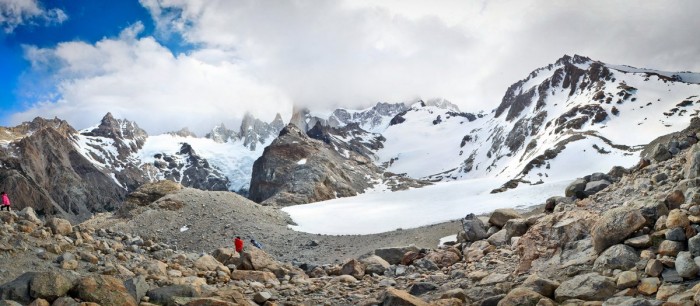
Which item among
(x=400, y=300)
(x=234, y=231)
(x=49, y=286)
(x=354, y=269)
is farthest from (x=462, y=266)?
(x=234, y=231)

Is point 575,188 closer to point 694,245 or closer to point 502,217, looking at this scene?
point 502,217

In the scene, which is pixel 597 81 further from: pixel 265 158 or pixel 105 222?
pixel 105 222

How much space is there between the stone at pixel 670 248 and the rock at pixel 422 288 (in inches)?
243

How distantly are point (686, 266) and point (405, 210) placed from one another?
44.6m

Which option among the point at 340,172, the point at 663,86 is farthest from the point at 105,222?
the point at 663,86

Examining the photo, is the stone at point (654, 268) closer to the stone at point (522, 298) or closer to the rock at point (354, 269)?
the stone at point (522, 298)

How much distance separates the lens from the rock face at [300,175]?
11773cm

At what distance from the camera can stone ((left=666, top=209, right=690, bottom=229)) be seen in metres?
10.4

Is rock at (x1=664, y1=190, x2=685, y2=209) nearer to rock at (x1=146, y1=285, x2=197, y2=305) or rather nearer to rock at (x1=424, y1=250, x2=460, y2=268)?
rock at (x1=424, y1=250, x2=460, y2=268)

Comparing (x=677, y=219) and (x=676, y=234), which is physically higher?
(x=677, y=219)

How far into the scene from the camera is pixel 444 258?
19.8m

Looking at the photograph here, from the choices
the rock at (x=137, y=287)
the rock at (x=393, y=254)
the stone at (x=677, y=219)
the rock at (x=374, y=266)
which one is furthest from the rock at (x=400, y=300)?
the rock at (x=393, y=254)

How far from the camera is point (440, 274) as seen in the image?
16.5 m

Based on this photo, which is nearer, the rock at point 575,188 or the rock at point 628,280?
the rock at point 628,280
